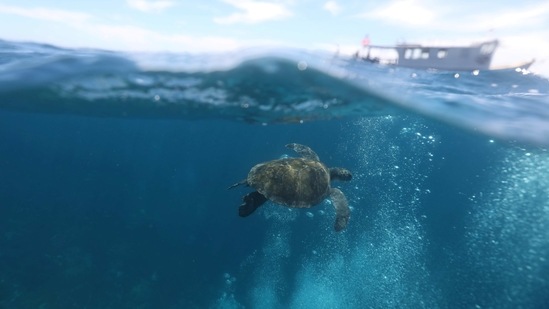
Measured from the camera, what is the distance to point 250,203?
27.4 feet

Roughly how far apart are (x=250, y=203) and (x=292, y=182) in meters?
1.42

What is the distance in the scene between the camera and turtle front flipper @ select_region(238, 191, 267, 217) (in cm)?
804

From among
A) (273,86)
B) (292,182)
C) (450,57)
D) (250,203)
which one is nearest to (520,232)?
(450,57)

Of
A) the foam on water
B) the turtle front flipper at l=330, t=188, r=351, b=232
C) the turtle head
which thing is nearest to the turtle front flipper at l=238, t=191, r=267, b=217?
the turtle front flipper at l=330, t=188, r=351, b=232

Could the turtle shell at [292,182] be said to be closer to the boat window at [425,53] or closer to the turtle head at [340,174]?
the turtle head at [340,174]

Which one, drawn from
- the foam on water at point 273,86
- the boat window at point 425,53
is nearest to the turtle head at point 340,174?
the foam on water at point 273,86

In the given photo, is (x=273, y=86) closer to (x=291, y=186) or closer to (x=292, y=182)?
(x=292, y=182)

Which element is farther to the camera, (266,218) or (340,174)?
(266,218)

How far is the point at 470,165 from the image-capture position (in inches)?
1597

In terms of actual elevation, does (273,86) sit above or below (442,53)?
below

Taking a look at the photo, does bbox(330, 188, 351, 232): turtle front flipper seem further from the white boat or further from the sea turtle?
the white boat

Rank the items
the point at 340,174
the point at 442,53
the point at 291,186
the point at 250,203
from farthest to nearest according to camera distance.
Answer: the point at 442,53
the point at 340,174
the point at 291,186
the point at 250,203

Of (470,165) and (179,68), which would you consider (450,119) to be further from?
(470,165)

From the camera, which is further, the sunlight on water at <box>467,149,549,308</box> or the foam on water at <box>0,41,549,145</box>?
the sunlight on water at <box>467,149,549,308</box>
